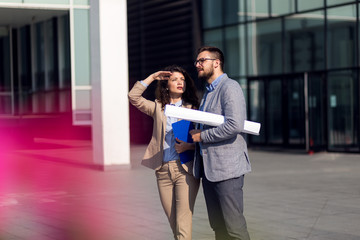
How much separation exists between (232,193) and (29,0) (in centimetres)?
1103

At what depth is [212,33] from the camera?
22.6m

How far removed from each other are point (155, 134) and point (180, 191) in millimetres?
490

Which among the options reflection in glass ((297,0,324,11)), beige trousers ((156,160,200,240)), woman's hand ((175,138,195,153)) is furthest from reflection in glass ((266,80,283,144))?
woman's hand ((175,138,195,153))

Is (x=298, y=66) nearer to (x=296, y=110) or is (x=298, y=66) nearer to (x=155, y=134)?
(x=296, y=110)

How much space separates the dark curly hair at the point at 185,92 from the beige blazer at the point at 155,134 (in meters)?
0.04

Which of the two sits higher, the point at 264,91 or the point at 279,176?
the point at 264,91

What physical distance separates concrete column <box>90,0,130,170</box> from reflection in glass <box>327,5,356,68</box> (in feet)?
23.1

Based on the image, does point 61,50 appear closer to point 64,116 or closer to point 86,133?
point 64,116

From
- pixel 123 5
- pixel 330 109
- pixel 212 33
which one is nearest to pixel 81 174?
pixel 123 5

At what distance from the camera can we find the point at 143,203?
912 centimetres

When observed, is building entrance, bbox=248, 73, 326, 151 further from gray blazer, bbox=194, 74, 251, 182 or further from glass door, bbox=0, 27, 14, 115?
gray blazer, bbox=194, 74, 251, 182

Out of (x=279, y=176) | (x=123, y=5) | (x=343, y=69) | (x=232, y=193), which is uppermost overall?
(x=123, y=5)

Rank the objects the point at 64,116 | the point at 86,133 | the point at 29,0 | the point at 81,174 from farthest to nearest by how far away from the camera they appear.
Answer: the point at 86,133 → the point at 64,116 → the point at 29,0 → the point at 81,174

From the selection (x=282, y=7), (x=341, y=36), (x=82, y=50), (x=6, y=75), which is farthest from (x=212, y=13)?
(x=6, y=75)
